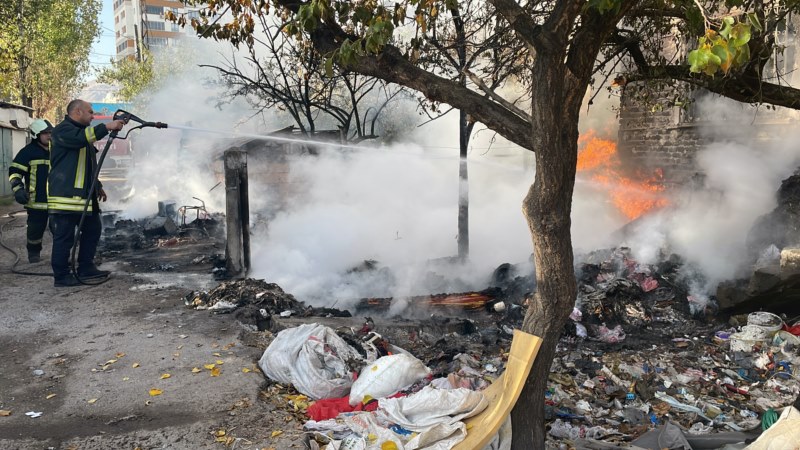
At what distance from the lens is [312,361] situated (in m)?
4.18

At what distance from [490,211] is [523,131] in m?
9.67

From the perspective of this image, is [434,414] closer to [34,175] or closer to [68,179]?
[68,179]

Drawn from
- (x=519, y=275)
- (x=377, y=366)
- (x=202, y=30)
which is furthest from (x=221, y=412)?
(x=519, y=275)

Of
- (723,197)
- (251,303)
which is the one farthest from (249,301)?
(723,197)

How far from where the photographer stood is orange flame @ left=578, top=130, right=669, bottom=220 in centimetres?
1090

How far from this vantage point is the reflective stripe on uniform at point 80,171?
6500 millimetres

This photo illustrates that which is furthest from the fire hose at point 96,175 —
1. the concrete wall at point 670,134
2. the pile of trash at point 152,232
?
the concrete wall at point 670,134

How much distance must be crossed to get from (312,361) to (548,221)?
81.3 inches

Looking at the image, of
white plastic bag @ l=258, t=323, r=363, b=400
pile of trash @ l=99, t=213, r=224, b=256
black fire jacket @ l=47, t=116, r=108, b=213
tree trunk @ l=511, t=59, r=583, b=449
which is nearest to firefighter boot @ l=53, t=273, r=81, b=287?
black fire jacket @ l=47, t=116, r=108, b=213

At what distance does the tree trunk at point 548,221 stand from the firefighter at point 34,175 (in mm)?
6892

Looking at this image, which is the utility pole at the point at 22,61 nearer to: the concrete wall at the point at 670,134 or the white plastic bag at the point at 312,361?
the concrete wall at the point at 670,134

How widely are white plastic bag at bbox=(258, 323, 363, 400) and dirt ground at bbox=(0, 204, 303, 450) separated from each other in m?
0.17

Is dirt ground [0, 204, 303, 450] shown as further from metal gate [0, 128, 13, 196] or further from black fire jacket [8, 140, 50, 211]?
metal gate [0, 128, 13, 196]

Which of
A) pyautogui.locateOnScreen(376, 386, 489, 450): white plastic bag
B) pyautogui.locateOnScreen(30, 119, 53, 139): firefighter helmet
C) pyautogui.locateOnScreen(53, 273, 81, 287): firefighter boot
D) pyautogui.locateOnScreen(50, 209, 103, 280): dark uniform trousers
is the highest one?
pyautogui.locateOnScreen(30, 119, 53, 139): firefighter helmet
